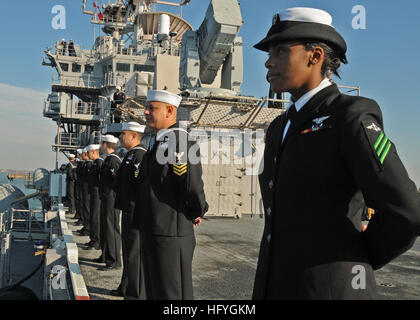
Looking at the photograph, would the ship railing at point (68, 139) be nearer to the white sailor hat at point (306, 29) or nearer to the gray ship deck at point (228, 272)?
the gray ship deck at point (228, 272)

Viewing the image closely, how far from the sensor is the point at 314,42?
1.51 m

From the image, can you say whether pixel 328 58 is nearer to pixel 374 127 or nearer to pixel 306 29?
pixel 306 29

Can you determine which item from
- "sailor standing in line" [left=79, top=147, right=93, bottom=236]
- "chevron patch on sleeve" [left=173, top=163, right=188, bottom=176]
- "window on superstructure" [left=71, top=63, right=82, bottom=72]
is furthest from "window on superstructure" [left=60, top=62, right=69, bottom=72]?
"chevron patch on sleeve" [left=173, top=163, right=188, bottom=176]

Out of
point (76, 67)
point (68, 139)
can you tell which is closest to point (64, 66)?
point (76, 67)

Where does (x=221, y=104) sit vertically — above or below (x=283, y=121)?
above

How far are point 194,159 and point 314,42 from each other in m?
1.83

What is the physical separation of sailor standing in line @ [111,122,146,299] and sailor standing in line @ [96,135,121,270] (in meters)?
0.89

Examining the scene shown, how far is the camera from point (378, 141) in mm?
1270

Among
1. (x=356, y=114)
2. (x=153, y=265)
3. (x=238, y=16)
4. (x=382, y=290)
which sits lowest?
(x=382, y=290)

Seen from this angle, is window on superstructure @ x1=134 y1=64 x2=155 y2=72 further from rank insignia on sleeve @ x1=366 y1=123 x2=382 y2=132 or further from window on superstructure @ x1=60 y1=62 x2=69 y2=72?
rank insignia on sleeve @ x1=366 y1=123 x2=382 y2=132

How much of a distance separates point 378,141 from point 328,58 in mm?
431

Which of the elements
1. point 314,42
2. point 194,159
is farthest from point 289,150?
point 194,159

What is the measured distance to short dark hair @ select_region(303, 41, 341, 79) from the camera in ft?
4.94

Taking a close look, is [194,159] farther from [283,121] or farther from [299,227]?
[299,227]
